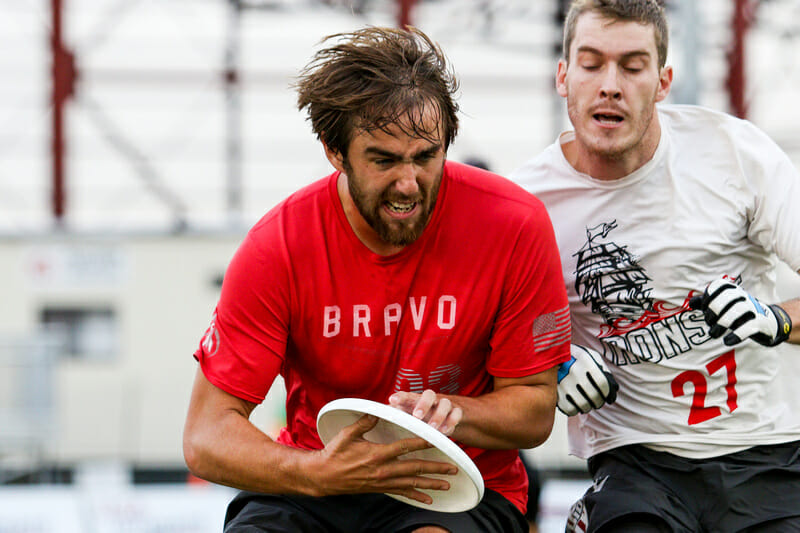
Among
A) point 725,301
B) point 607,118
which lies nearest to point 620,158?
point 607,118

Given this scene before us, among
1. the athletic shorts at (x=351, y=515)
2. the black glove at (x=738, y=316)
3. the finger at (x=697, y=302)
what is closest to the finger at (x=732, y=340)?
the black glove at (x=738, y=316)

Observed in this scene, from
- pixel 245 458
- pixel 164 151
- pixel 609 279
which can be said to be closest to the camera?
pixel 245 458

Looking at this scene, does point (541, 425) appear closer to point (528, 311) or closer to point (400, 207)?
point (528, 311)

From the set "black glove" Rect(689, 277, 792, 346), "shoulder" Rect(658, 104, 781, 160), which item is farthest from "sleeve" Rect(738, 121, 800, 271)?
"black glove" Rect(689, 277, 792, 346)

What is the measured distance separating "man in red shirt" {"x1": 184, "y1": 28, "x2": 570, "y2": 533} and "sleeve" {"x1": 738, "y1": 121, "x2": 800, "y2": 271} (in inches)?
24.7

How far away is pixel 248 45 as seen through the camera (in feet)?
50.2

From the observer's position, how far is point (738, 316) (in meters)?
2.84

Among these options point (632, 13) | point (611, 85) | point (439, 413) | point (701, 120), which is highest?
point (632, 13)

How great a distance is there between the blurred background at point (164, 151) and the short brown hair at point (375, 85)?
25.0 ft

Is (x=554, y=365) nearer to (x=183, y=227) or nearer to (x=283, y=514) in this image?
(x=283, y=514)

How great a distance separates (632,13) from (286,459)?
1575 millimetres

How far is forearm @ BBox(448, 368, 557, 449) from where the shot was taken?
9.06 ft

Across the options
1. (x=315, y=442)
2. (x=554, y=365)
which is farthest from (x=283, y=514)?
(x=554, y=365)

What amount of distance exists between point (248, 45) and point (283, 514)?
13.1 meters
